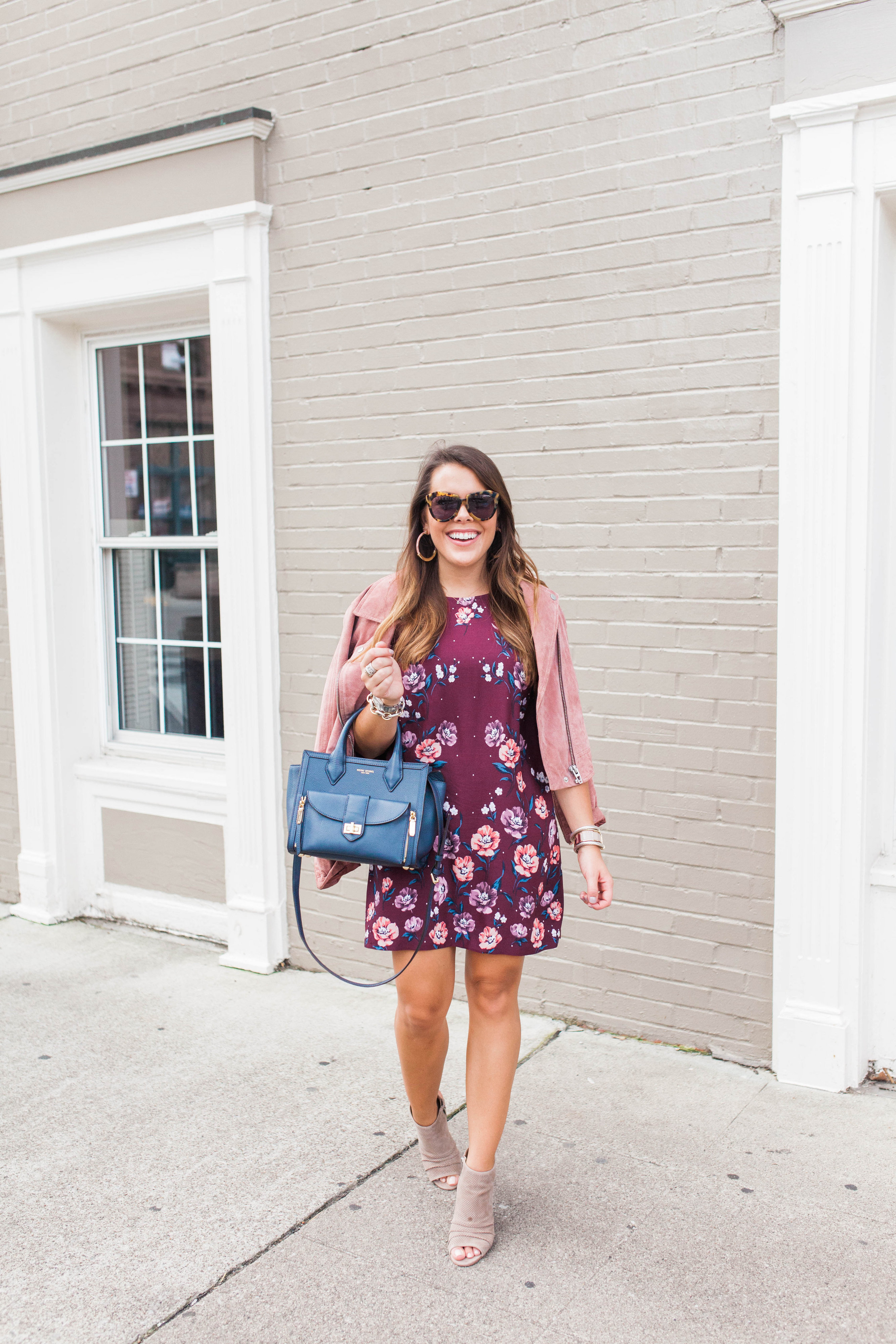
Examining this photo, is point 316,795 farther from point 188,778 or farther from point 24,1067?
point 188,778

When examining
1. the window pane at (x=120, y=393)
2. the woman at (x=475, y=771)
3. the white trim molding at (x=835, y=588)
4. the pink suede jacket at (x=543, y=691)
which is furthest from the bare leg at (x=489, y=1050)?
the window pane at (x=120, y=393)

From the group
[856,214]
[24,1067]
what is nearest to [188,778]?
[24,1067]

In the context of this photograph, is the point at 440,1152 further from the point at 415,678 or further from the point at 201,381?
the point at 201,381

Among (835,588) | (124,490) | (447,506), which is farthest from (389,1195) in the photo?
(124,490)

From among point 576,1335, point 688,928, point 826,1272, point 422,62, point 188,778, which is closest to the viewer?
point 576,1335

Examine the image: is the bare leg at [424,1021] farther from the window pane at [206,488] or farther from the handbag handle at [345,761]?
the window pane at [206,488]

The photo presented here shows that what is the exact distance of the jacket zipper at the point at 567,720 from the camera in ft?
9.06

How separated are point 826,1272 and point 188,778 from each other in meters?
3.29

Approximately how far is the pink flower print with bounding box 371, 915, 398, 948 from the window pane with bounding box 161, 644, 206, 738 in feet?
8.95

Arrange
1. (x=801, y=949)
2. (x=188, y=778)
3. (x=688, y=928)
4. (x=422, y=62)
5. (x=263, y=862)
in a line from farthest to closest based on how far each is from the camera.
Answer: (x=188, y=778) → (x=263, y=862) → (x=422, y=62) → (x=688, y=928) → (x=801, y=949)

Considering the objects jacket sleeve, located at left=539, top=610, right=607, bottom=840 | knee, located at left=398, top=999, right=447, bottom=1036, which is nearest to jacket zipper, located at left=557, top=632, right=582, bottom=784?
jacket sleeve, located at left=539, top=610, right=607, bottom=840

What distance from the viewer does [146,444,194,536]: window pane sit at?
5.17 meters

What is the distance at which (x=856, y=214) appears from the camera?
335 cm

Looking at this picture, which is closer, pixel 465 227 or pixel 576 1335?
pixel 576 1335
